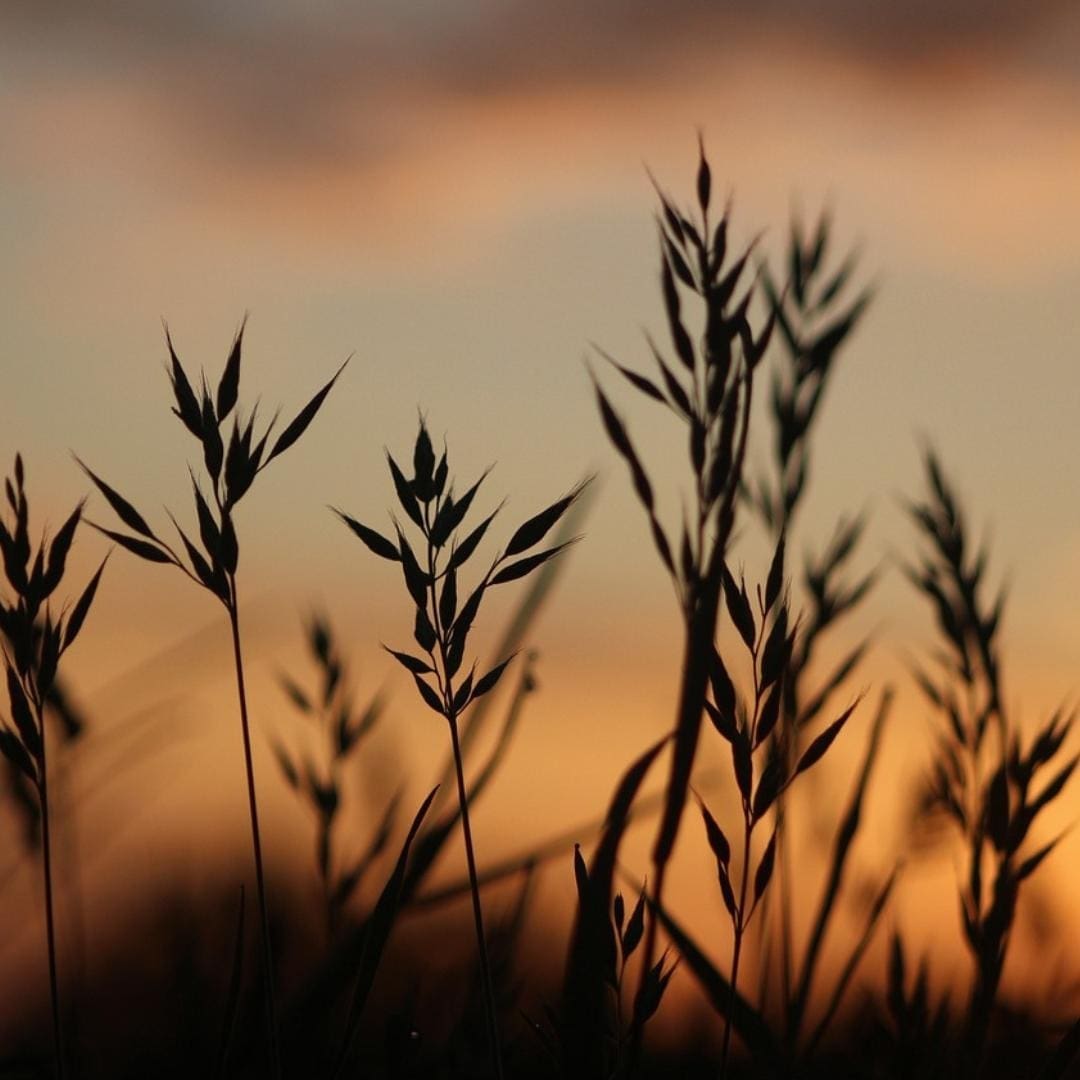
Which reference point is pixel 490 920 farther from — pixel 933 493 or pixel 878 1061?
pixel 933 493

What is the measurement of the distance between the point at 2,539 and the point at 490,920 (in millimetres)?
890

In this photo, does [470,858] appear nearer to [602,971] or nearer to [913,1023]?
[602,971]

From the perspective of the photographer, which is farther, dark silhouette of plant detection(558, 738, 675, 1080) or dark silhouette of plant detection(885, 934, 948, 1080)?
dark silhouette of plant detection(885, 934, 948, 1080)

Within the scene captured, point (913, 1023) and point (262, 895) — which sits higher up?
point (262, 895)

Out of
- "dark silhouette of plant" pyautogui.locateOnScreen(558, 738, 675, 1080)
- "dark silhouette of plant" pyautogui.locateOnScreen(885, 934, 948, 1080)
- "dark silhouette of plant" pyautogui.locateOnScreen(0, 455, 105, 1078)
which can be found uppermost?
"dark silhouette of plant" pyautogui.locateOnScreen(0, 455, 105, 1078)

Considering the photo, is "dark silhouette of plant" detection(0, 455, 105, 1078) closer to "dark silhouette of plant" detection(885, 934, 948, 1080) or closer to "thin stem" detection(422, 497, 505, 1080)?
"thin stem" detection(422, 497, 505, 1080)

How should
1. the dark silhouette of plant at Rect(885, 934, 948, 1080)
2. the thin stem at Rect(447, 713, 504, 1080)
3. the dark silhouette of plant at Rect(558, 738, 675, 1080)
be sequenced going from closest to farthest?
the thin stem at Rect(447, 713, 504, 1080) < the dark silhouette of plant at Rect(558, 738, 675, 1080) < the dark silhouette of plant at Rect(885, 934, 948, 1080)

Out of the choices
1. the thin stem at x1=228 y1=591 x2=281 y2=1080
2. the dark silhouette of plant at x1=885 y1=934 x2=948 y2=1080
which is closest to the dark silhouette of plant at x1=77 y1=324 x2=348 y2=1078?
the thin stem at x1=228 y1=591 x2=281 y2=1080

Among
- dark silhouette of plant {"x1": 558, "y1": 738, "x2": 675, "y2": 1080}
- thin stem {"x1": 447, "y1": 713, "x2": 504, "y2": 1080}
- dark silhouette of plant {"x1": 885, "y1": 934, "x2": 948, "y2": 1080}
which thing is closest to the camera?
thin stem {"x1": 447, "y1": 713, "x2": 504, "y2": 1080}

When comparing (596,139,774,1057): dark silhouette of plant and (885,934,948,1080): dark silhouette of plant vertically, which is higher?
(596,139,774,1057): dark silhouette of plant

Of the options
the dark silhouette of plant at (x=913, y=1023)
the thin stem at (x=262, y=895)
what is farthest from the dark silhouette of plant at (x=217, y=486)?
the dark silhouette of plant at (x=913, y=1023)

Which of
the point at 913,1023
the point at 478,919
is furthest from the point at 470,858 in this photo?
the point at 913,1023

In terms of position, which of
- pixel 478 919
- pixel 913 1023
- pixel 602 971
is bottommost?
pixel 913 1023

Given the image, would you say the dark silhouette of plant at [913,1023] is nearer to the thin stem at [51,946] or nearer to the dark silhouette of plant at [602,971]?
the dark silhouette of plant at [602,971]
